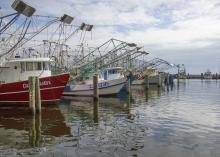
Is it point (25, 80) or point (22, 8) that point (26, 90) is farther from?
point (22, 8)

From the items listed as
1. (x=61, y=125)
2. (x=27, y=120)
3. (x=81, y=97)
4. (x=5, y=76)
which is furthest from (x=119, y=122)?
(x=81, y=97)

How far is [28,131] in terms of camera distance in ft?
57.3

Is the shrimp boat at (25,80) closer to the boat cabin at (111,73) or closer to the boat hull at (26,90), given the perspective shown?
the boat hull at (26,90)

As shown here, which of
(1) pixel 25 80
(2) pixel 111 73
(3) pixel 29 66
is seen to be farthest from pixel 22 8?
(2) pixel 111 73

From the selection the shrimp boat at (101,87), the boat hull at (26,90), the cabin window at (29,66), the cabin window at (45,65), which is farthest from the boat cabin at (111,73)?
the cabin window at (29,66)

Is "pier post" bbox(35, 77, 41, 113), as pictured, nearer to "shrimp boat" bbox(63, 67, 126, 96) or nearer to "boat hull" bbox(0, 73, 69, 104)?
"boat hull" bbox(0, 73, 69, 104)

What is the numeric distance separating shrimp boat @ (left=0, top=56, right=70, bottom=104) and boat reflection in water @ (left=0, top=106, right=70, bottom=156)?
1.70m

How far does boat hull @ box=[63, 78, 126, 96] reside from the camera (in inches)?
1531

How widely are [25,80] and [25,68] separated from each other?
1737 mm

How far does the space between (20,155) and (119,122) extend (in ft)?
27.1

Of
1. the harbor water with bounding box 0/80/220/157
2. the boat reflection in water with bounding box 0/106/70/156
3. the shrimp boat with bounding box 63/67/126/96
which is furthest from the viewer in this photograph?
the shrimp boat with bounding box 63/67/126/96

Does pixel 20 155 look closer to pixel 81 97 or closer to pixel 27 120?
pixel 27 120

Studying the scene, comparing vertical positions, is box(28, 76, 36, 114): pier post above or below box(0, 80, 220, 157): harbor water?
above

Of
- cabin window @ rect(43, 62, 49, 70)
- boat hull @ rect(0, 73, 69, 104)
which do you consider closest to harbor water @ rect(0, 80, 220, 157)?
boat hull @ rect(0, 73, 69, 104)
